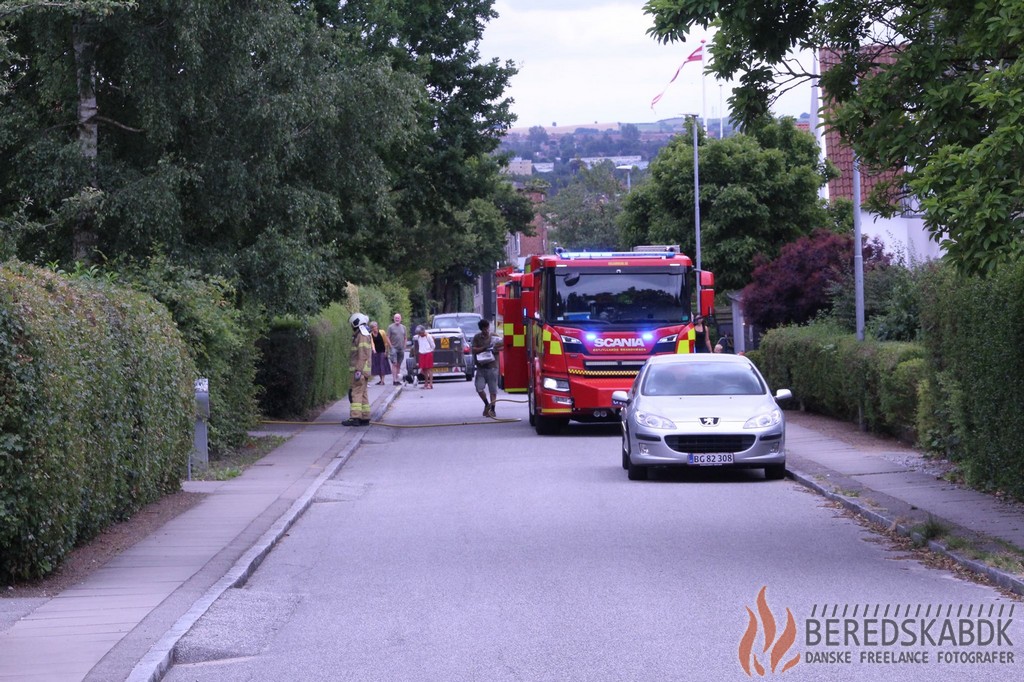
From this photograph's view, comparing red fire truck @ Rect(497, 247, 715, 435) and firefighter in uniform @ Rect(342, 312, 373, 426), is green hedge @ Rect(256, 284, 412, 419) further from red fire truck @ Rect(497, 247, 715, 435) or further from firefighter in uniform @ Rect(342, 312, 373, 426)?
red fire truck @ Rect(497, 247, 715, 435)

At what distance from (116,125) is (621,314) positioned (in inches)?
363

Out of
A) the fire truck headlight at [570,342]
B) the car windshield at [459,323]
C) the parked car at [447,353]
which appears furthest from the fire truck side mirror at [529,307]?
the car windshield at [459,323]

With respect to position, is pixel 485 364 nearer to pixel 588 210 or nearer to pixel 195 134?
pixel 195 134

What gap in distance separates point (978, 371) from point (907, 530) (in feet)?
10.7

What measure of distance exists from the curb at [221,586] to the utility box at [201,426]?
A: 5.44 feet

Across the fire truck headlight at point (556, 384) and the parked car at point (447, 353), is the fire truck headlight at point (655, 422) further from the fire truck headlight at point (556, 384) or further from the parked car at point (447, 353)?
the parked car at point (447, 353)

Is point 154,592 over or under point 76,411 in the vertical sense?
under

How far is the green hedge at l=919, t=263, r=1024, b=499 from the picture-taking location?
13484 millimetres

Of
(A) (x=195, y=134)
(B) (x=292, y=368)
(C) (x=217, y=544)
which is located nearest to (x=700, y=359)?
(C) (x=217, y=544)

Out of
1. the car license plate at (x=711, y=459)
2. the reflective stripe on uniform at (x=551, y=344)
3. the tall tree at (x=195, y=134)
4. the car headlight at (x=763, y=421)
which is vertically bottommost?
the car license plate at (x=711, y=459)

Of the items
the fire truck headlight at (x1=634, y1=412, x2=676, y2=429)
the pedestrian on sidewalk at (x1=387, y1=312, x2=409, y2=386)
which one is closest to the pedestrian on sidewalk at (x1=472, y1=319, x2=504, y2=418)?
the fire truck headlight at (x1=634, y1=412, x2=676, y2=429)

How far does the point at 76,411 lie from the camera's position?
10.7 metres

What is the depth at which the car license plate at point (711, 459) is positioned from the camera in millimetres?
16562

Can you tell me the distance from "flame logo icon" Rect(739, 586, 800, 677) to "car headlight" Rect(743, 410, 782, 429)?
296 inches
